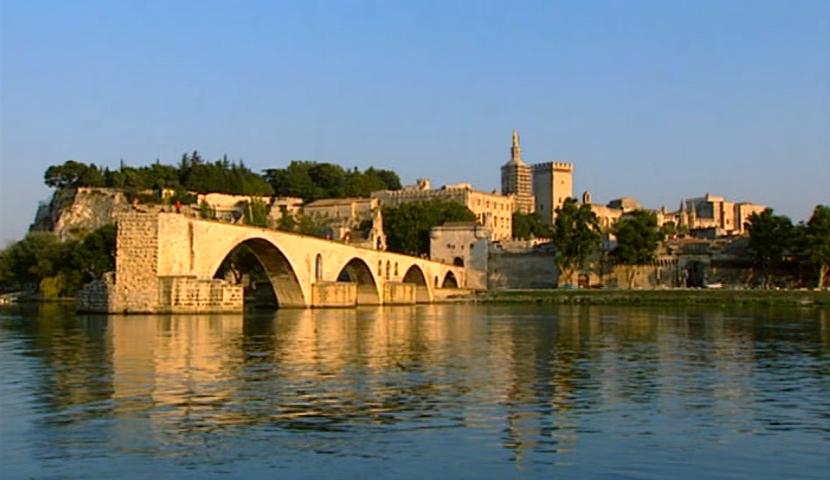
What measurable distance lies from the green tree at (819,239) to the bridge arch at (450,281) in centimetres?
3530

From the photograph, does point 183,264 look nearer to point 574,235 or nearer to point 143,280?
point 143,280

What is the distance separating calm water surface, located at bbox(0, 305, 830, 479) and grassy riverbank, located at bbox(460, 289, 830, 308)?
43.6 m

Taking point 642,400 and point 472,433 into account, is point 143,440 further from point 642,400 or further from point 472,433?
point 642,400

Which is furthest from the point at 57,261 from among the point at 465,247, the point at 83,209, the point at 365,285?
the point at 465,247

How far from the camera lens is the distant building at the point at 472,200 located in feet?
460

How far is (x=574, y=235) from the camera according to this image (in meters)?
97.1

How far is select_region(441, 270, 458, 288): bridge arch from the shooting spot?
103875 mm

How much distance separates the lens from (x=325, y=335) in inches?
1426

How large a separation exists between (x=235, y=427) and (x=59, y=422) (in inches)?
109

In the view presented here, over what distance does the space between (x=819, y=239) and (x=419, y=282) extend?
35881 millimetres

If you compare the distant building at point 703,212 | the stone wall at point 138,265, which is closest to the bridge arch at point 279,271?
the stone wall at point 138,265

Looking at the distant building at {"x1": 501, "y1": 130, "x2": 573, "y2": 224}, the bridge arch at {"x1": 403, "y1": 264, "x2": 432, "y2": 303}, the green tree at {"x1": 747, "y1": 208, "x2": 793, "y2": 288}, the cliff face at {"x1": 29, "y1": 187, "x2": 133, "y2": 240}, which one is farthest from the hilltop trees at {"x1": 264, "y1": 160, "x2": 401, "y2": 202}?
the green tree at {"x1": 747, "y1": 208, "x2": 793, "y2": 288}

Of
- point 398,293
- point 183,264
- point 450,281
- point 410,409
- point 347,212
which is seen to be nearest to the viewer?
point 410,409

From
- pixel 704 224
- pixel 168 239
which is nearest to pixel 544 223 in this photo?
pixel 704 224
